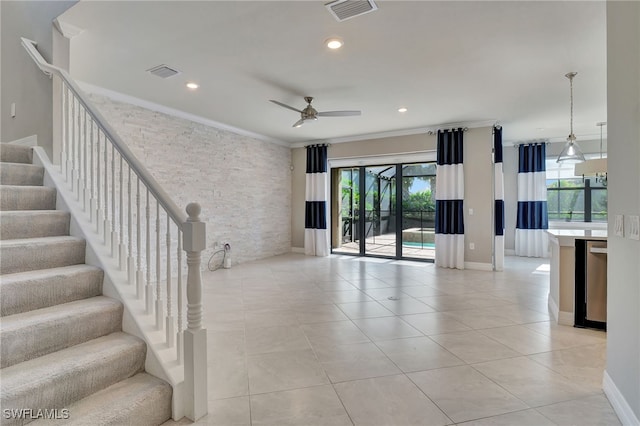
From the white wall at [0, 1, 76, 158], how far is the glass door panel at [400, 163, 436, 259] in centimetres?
589

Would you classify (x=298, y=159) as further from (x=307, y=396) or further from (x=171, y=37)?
(x=307, y=396)

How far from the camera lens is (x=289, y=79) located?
3.82 m

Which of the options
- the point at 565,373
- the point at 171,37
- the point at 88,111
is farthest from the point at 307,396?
the point at 171,37

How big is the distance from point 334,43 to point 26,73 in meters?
3.04

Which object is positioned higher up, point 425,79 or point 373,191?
point 425,79

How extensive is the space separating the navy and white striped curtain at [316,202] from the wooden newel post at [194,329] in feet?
18.6

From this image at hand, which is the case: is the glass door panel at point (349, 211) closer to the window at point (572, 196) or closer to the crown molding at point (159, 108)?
the crown molding at point (159, 108)

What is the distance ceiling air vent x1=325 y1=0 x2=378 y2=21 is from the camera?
2379mm

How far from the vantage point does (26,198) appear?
229 cm

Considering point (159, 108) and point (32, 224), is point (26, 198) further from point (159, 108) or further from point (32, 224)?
point (159, 108)

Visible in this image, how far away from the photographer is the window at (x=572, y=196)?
6.86 meters

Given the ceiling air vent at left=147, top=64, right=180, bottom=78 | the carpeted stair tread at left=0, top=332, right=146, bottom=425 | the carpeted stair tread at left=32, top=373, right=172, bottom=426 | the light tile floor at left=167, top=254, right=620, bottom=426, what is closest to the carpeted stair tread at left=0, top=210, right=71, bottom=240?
the carpeted stair tread at left=0, top=332, right=146, bottom=425

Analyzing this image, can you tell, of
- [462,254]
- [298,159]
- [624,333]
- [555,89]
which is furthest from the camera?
[298,159]

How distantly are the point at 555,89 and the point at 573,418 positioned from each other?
405 cm
